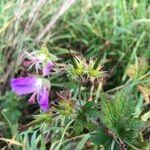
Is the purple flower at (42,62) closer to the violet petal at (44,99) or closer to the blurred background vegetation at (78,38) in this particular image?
the violet petal at (44,99)

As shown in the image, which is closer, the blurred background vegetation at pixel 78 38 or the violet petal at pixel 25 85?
the violet petal at pixel 25 85

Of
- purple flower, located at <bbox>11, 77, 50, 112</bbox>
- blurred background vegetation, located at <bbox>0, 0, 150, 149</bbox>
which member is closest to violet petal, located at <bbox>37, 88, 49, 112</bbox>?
purple flower, located at <bbox>11, 77, 50, 112</bbox>

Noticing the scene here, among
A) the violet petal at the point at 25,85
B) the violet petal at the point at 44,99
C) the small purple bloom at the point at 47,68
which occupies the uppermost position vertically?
the small purple bloom at the point at 47,68

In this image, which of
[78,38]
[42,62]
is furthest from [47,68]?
[78,38]

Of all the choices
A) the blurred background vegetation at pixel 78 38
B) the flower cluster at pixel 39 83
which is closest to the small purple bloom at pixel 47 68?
the flower cluster at pixel 39 83

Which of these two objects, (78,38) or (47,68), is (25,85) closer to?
(47,68)

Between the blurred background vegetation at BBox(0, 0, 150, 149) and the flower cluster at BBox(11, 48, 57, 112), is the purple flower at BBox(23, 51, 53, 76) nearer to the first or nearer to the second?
the flower cluster at BBox(11, 48, 57, 112)
